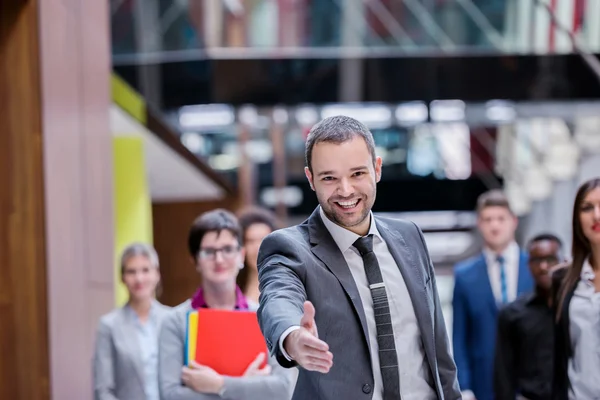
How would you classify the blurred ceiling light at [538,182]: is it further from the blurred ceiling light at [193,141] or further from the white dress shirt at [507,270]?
the white dress shirt at [507,270]

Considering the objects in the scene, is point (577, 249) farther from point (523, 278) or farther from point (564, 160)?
point (564, 160)

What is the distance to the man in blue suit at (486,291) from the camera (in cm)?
540

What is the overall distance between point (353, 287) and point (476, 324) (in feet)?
10.4

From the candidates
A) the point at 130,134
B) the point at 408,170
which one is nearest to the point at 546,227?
the point at 408,170

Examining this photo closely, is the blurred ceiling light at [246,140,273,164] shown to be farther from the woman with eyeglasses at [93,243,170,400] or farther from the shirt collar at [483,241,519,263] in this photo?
the woman with eyeglasses at [93,243,170,400]

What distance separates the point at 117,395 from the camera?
4.45 metres

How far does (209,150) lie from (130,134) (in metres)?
4.62

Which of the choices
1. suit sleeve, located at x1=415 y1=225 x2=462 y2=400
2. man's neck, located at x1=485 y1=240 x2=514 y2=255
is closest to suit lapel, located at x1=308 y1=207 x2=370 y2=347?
suit sleeve, located at x1=415 y1=225 x2=462 y2=400

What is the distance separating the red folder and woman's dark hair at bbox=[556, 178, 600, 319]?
110cm

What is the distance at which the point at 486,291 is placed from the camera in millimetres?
5453

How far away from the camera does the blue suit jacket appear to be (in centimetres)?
539

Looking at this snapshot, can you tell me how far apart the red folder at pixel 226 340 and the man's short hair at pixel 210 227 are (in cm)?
35

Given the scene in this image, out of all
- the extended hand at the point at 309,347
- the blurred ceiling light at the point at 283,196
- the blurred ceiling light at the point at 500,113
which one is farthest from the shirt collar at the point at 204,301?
the blurred ceiling light at the point at 283,196

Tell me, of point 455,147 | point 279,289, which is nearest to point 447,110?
point 455,147
